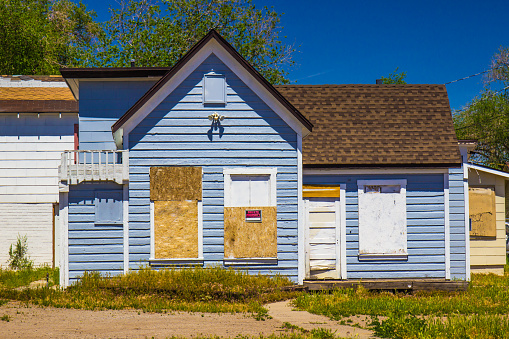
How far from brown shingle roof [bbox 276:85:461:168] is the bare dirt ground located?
5169 mm

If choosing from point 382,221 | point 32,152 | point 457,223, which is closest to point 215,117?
point 382,221

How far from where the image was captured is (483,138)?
126ft

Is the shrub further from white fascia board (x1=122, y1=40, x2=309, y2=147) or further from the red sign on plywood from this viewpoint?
the red sign on plywood

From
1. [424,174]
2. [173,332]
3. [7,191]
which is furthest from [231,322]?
[7,191]

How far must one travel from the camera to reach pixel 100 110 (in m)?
15.6

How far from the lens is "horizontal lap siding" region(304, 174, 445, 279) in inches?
563

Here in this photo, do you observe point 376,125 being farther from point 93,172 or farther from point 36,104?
point 36,104

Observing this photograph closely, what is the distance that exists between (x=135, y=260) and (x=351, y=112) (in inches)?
293

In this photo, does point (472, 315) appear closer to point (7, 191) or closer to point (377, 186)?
point (377, 186)

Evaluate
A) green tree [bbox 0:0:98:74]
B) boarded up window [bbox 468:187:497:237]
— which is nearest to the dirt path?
boarded up window [bbox 468:187:497:237]

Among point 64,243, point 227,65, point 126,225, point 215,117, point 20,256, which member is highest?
point 227,65

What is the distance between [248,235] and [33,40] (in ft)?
96.5

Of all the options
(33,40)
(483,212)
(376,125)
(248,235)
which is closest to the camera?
(248,235)

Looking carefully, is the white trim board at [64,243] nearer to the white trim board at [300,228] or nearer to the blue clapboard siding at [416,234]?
the white trim board at [300,228]
